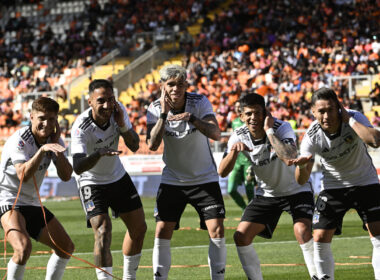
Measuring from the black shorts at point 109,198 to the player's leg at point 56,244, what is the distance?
0.67 metres

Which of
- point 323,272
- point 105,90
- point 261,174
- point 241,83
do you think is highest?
point 105,90

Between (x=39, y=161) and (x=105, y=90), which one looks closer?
(x=39, y=161)

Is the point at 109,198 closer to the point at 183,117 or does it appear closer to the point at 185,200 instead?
the point at 185,200

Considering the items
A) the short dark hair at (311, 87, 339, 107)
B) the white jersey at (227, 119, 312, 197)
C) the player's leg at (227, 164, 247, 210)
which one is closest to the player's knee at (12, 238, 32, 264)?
the white jersey at (227, 119, 312, 197)

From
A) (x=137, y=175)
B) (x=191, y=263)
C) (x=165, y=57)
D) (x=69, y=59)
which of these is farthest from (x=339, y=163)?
(x=69, y=59)

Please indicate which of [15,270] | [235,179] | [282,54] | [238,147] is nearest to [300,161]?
[238,147]

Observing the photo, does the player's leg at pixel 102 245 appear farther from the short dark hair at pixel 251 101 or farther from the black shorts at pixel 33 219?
the short dark hair at pixel 251 101

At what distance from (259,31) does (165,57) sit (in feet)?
17.4

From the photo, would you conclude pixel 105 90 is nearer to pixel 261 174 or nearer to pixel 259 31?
pixel 261 174

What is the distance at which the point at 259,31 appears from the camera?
35.5 meters

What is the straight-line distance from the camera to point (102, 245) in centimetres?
851

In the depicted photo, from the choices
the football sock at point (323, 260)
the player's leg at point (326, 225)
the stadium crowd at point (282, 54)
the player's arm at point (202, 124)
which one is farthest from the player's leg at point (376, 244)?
the stadium crowd at point (282, 54)

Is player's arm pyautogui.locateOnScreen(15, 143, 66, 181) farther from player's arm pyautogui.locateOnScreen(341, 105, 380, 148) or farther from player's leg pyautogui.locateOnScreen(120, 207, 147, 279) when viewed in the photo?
player's arm pyautogui.locateOnScreen(341, 105, 380, 148)

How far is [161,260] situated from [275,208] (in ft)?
4.64
